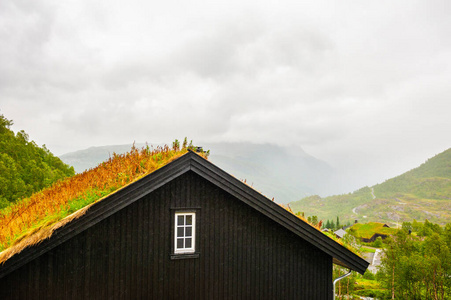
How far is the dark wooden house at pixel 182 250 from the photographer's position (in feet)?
23.3

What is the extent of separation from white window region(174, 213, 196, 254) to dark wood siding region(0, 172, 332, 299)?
175mm

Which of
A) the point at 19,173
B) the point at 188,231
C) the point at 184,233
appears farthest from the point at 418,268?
the point at 19,173

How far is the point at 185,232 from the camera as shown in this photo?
27.4 feet

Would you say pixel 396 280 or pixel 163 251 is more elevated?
pixel 163 251

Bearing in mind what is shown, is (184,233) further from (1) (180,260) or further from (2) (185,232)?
(1) (180,260)

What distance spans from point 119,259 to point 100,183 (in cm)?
225

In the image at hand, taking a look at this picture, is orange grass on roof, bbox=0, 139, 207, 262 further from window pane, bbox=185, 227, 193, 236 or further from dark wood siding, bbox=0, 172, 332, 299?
window pane, bbox=185, 227, 193, 236

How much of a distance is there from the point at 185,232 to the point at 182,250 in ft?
1.60

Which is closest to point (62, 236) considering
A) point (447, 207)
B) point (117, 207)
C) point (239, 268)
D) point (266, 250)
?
point (117, 207)

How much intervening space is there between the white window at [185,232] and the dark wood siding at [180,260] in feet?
0.57

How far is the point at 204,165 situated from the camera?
804cm

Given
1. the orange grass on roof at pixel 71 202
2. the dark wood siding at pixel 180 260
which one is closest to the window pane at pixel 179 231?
the dark wood siding at pixel 180 260

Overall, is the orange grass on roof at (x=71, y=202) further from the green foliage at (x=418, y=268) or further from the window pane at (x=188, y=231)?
the green foliage at (x=418, y=268)

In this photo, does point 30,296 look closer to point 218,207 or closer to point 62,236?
point 62,236
